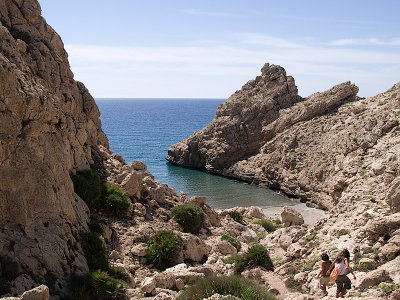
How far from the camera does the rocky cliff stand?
40188mm

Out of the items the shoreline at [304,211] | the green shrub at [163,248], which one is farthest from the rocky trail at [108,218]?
the shoreline at [304,211]

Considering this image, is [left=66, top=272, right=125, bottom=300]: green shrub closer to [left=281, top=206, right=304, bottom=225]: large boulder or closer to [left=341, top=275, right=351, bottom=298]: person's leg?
[left=341, top=275, right=351, bottom=298]: person's leg

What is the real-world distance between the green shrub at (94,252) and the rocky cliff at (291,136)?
1878cm

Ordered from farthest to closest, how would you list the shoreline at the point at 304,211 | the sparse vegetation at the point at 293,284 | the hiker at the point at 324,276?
the shoreline at the point at 304,211, the sparse vegetation at the point at 293,284, the hiker at the point at 324,276

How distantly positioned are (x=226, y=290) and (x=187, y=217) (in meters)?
9.28

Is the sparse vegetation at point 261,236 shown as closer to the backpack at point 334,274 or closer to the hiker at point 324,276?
the hiker at point 324,276

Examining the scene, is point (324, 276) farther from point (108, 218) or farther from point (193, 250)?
point (108, 218)

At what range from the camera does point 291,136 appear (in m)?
54.6

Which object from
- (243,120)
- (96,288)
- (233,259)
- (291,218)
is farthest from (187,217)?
(243,120)

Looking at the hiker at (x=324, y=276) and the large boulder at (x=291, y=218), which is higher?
the hiker at (x=324, y=276)

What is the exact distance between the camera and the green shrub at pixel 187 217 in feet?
71.4

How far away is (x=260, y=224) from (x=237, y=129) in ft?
113

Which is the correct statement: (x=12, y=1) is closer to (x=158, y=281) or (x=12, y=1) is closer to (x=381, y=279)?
(x=158, y=281)

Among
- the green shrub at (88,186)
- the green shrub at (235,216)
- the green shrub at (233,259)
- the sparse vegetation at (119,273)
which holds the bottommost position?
the green shrub at (235,216)
